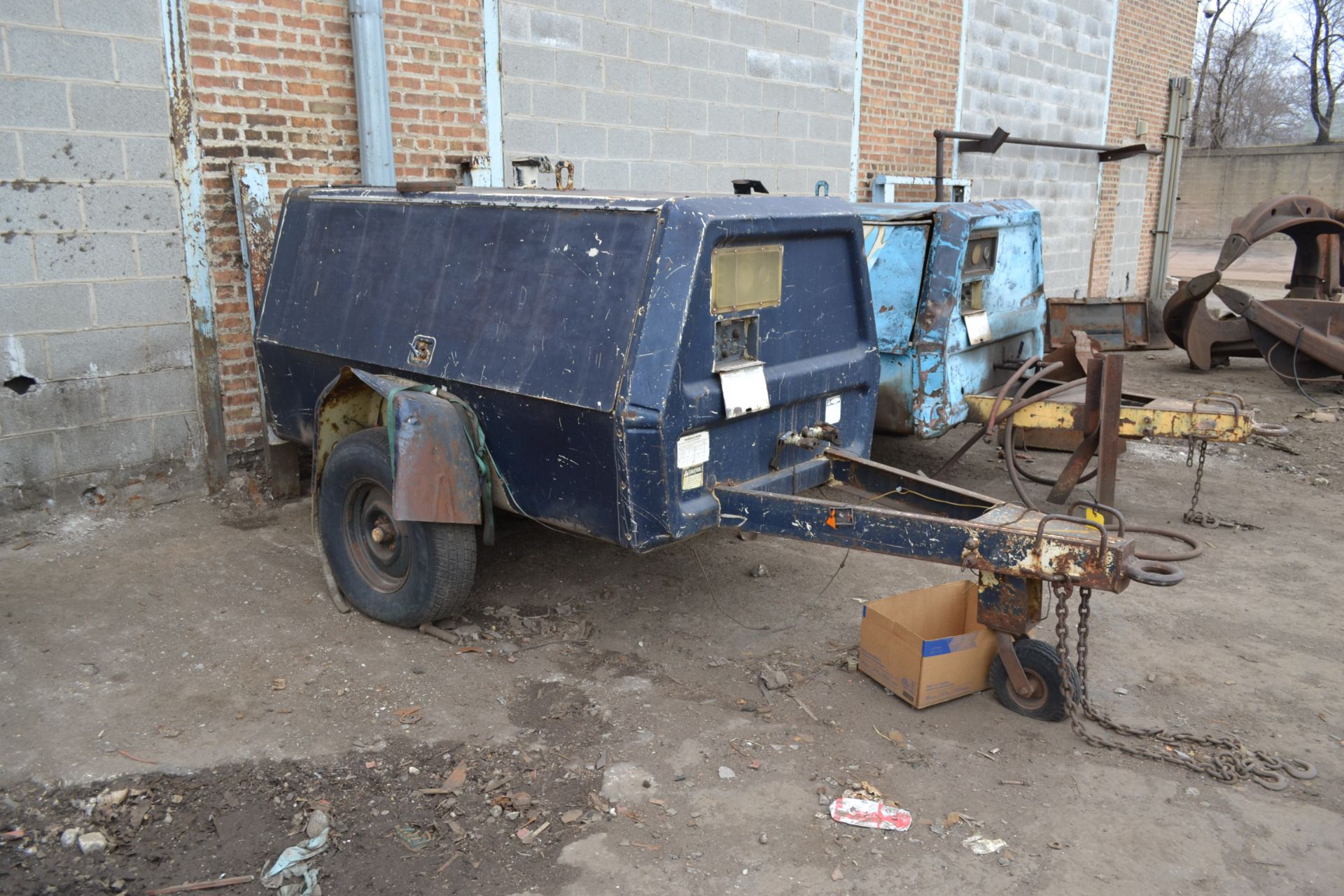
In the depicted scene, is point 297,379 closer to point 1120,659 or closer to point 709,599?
point 709,599

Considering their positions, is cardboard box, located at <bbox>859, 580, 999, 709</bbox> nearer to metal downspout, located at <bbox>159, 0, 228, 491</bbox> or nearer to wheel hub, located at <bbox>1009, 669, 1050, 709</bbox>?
wheel hub, located at <bbox>1009, 669, 1050, 709</bbox>

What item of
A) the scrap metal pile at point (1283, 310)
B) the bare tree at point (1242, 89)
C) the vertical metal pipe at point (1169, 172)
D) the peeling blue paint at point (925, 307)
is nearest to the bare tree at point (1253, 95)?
the bare tree at point (1242, 89)

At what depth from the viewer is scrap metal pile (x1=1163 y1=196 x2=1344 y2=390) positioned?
9711 millimetres

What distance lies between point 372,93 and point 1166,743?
17.3 ft

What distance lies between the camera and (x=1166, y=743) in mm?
3734

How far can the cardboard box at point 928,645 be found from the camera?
386 centimetres

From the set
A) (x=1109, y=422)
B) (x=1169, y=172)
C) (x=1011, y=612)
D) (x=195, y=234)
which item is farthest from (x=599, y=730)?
(x=1169, y=172)

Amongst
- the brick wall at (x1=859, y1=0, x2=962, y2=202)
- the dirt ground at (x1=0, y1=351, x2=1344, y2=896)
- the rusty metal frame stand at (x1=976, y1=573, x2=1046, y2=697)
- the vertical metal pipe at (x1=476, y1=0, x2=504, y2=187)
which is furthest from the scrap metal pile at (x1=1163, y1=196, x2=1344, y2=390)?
the rusty metal frame stand at (x1=976, y1=573, x2=1046, y2=697)

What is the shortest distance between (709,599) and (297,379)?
227cm

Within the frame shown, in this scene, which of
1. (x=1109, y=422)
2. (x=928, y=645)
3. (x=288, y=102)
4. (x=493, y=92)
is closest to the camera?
(x=928, y=645)

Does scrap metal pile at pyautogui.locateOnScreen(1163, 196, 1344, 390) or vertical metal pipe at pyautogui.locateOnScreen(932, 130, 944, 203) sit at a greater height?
vertical metal pipe at pyautogui.locateOnScreen(932, 130, 944, 203)

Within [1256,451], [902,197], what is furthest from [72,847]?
[902,197]

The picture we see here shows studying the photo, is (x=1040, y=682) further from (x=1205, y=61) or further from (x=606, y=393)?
(x=1205, y=61)

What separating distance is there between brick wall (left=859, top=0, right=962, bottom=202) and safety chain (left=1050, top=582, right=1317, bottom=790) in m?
7.71
